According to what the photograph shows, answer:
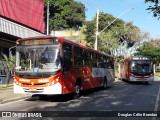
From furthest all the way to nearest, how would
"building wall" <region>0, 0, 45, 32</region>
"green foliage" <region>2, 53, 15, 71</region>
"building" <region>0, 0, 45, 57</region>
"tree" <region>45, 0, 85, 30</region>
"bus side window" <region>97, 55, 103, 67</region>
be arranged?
"tree" <region>45, 0, 85, 30</region> → "building wall" <region>0, 0, 45, 32</region> → "building" <region>0, 0, 45, 57</region> → "green foliage" <region>2, 53, 15, 71</region> → "bus side window" <region>97, 55, 103, 67</region>

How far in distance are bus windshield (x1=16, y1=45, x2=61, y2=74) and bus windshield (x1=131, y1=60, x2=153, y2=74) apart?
19606 millimetres

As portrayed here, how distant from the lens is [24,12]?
36.8 meters

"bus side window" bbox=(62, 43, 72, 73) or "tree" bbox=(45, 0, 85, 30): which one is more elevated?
"tree" bbox=(45, 0, 85, 30)

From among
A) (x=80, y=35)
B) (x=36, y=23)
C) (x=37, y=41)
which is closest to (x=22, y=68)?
(x=37, y=41)

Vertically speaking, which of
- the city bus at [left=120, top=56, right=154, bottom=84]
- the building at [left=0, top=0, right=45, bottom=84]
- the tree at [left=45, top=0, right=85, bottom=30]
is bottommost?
the city bus at [left=120, top=56, right=154, bottom=84]

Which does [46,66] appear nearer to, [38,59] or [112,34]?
[38,59]

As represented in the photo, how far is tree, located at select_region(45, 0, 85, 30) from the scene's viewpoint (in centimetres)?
6956

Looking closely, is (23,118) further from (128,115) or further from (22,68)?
(22,68)

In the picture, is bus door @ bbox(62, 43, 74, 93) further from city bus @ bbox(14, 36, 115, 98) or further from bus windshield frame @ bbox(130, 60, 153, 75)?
bus windshield frame @ bbox(130, 60, 153, 75)

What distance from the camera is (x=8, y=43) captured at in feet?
102

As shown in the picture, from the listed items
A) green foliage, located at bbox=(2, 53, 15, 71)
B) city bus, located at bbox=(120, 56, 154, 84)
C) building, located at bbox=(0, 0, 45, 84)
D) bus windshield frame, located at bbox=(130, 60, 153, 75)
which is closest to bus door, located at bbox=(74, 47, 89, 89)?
green foliage, located at bbox=(2, 53, 15, 71)

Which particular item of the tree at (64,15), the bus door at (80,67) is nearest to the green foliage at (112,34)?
the tree at (64,15)

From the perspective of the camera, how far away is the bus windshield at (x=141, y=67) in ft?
114

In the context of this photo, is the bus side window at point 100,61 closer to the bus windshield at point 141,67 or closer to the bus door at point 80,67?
the bus door at point 80,67
